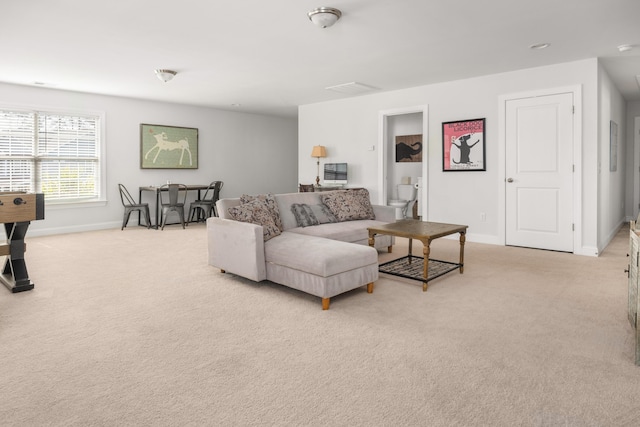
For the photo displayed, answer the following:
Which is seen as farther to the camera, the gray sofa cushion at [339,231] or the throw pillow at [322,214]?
the throw pillow at [322,214]

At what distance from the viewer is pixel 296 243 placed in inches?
137

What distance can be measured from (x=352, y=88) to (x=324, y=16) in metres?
3.15

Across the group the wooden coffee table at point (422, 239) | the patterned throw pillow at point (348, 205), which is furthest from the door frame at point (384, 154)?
the wooden coffee table at point (422, 239)

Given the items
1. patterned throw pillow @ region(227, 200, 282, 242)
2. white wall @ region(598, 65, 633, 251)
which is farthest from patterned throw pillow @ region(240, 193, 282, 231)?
white wall @ region(598, 65, 633, 251)

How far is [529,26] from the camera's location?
375 centimetres

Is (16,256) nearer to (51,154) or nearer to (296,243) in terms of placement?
(296,243)

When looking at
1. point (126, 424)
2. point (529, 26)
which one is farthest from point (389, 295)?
point (529, 26)

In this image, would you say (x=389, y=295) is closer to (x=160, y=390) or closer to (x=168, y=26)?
(x=160, y=390)

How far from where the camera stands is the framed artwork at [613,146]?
5.80m

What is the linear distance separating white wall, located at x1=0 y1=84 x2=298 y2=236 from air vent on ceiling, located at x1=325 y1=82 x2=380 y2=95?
10.3ft

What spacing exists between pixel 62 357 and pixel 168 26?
9.32ft

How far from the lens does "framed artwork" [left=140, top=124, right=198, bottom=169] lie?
759 cm

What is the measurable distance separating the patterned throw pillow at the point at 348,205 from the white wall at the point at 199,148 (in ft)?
13.8

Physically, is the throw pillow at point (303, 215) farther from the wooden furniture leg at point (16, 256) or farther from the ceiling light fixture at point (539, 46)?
the ceiling light fixture at point (539, 46)
